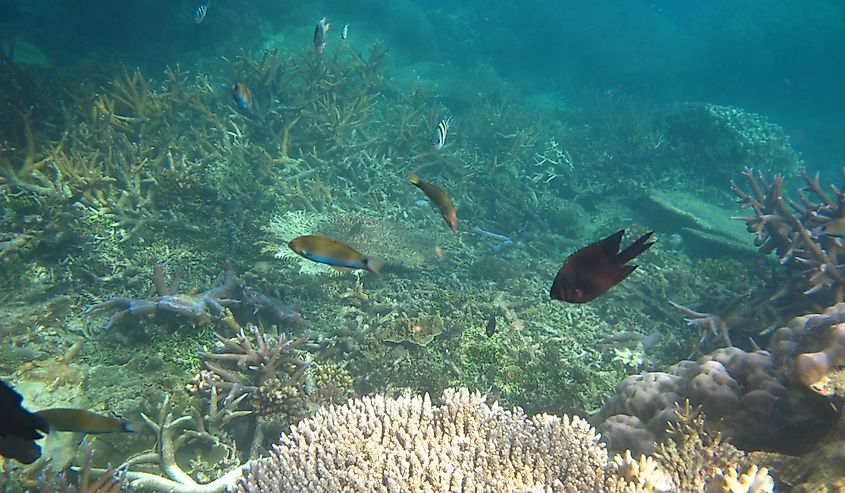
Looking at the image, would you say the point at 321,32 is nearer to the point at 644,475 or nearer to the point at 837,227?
the point at 644,475

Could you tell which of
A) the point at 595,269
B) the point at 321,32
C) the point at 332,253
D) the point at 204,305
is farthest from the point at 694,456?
the point at 321,32

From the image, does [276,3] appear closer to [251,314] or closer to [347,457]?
[251,314]

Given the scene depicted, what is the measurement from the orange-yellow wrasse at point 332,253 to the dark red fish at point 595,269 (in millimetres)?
1054

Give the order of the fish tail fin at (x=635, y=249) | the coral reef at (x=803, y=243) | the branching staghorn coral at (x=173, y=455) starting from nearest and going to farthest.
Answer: the fish tail fin at (x=635, y=249) < the branching staghorn coral at (x=173, y=455) < the coral reef at (x=803, y=243)

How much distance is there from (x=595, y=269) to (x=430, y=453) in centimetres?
162

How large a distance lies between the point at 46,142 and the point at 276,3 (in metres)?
13.5

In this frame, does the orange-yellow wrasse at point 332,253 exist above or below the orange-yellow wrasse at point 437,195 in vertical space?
below

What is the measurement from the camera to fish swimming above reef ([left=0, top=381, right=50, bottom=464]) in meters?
1.50

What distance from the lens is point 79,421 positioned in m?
2.41

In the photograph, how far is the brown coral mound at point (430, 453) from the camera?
2.52 metres

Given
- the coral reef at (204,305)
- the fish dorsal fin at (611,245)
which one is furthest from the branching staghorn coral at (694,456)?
the coral reef at (204,305)

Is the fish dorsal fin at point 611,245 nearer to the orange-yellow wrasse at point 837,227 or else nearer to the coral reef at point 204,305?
the coral reef at point 204,305

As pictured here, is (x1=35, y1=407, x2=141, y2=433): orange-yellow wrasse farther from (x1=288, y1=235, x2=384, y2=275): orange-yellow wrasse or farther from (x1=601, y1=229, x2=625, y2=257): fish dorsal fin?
(x1=601, y1=229, x2=625, y2=257): fish dorsal fin

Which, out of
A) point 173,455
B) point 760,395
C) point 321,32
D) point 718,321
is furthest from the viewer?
point 321,32
